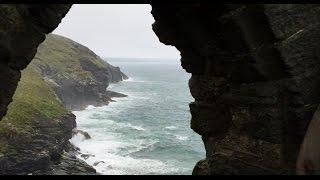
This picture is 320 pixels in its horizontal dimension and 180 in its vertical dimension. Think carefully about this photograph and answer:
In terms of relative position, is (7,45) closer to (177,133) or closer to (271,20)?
(271,20)

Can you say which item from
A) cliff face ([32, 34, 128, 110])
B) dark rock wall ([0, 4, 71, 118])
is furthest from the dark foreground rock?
cliff face ([32, 34, 128, 110])

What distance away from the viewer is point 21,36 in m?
15.6

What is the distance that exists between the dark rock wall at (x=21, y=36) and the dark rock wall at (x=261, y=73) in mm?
4900

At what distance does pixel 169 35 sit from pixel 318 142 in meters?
8.31

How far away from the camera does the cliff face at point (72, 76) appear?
127688mm

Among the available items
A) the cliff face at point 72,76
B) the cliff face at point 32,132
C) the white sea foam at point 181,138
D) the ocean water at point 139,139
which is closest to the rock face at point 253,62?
the cliff face at point 32,132

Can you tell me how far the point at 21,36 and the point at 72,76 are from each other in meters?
124

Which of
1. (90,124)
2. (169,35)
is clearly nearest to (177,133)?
(90,124)

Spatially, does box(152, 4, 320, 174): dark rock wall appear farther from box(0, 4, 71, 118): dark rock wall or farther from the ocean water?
the ocean water

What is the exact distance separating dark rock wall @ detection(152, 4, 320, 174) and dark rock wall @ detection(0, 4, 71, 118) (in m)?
4.90

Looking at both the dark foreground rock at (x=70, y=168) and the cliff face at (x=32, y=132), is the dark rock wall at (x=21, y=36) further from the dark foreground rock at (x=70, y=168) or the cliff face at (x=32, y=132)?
the dark foreground rock at (x=70, y=168)

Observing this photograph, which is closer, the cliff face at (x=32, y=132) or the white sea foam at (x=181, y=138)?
the cliff face at (x=32, y=132)

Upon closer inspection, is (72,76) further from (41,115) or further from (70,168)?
(70,168)

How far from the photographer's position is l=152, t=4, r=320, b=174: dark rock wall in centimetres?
1512
